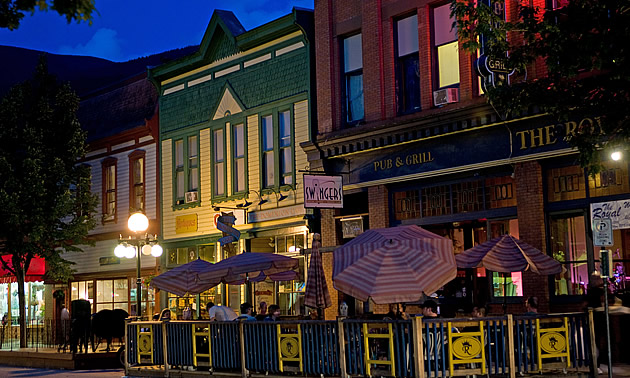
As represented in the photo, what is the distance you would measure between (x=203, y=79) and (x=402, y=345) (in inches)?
745

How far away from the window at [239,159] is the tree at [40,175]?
7.81 m

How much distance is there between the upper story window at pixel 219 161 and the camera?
101 feet

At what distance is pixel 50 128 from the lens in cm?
3484

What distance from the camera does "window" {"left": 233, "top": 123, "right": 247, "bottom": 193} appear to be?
29927mm

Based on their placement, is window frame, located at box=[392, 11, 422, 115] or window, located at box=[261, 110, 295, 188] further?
window, located at box=[261, 110, 295, 188]

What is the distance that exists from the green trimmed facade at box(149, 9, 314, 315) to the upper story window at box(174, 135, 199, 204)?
0.03 metres

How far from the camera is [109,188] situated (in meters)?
36.7

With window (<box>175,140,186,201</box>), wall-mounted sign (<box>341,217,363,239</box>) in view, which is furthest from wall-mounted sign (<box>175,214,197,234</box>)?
wall-mounted sign (<box>341,217,363,239</box>)

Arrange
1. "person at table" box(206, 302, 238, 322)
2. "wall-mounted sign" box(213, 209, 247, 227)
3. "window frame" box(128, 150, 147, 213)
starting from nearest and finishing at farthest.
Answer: "person at table" box(206, 302, 238, 322) → "wall-mounted sign" box(213, 209, 247, 227) → "window frame" box(128, 150, 147, 213)

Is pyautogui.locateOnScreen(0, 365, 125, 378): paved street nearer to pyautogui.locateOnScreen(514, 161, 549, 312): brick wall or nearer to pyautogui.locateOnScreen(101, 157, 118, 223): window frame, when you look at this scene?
pyautogui.locateOnScreen(101, 157, 118, 223): window frame

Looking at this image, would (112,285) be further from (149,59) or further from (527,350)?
(149,59)

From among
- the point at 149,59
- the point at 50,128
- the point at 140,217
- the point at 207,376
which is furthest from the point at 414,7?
the point at 149,59

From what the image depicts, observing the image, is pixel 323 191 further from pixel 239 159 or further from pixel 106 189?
pixel 106 189

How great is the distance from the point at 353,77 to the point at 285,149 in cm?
352
